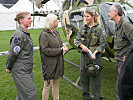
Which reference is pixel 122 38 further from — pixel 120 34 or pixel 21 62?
pixel 21 62

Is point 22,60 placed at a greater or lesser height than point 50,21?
lesser

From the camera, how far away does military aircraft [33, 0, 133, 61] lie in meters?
3.73

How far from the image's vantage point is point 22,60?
2.78 m

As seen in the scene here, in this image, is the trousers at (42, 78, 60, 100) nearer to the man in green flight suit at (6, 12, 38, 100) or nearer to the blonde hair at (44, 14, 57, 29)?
the man in green flight suit at (6, 12, 38, 100)

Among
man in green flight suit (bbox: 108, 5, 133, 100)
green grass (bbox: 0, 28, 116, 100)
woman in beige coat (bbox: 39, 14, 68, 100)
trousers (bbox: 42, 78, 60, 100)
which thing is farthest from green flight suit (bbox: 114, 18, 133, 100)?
green grass (bbox: 0, 28, 116, 100)

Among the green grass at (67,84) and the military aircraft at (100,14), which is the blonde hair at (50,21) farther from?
the green grass at (67,84)

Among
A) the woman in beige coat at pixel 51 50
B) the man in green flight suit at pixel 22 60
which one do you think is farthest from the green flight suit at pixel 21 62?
the woman in beige coat at pixel 51 50

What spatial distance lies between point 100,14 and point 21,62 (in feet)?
6.70

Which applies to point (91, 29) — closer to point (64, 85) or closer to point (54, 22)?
point (54, 22)

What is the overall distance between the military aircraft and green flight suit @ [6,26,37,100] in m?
1.73

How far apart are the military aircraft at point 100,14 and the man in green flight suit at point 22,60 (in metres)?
1.69

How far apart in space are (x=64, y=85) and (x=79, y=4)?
2167 millimetres

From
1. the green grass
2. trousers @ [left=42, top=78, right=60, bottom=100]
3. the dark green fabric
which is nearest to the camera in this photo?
the dark green fabric

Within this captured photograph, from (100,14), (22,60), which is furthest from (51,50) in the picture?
(100,14)
